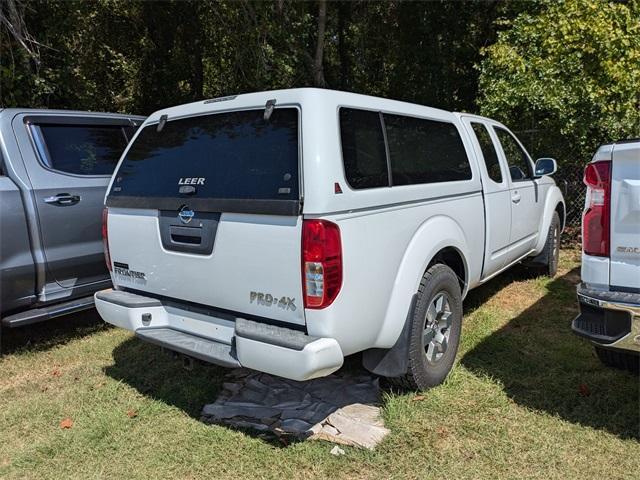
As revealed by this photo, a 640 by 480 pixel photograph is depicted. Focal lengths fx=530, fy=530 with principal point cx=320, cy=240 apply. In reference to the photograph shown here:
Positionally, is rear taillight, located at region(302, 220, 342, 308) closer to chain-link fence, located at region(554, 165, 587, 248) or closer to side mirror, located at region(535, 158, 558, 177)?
side mirror, located at region(535, 158, 558, 177)

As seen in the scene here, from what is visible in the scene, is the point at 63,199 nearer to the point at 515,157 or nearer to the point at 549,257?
the point at 515,157

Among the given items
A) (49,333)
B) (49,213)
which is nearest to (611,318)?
(49,213)

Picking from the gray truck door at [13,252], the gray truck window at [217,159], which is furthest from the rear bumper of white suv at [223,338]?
the gray truck door at [13,252]

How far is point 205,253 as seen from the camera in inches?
124

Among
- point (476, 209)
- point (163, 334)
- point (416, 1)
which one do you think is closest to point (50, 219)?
point (163, 334)

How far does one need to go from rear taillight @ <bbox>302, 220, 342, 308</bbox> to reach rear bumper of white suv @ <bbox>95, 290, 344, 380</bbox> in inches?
8.9

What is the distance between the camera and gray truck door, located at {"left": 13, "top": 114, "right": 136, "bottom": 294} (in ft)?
14.9

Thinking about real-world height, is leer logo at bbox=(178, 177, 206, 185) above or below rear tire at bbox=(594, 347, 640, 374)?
above

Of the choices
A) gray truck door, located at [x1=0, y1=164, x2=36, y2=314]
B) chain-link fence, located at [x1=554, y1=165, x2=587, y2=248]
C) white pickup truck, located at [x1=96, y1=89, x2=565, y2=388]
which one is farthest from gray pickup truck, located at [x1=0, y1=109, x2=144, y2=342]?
chain-link fence, located at [x1=554, y1=165, x2=587, y2=248]

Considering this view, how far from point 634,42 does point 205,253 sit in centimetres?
668

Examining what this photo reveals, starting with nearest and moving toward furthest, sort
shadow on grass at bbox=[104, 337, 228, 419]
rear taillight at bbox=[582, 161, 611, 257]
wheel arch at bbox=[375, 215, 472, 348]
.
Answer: rear taillight at bbox=[582, 161, 611, 257], wheel arch at bbox=[375, 215, 472, 348], shadow on grass at bbox=[104, 337, 228, 419]

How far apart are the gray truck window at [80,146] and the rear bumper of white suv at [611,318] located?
14.2 feet

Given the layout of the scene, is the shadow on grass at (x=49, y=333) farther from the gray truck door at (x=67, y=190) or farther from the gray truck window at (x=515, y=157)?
the gray truck window at (x=515, y=157)

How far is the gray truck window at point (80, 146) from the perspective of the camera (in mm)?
4757
